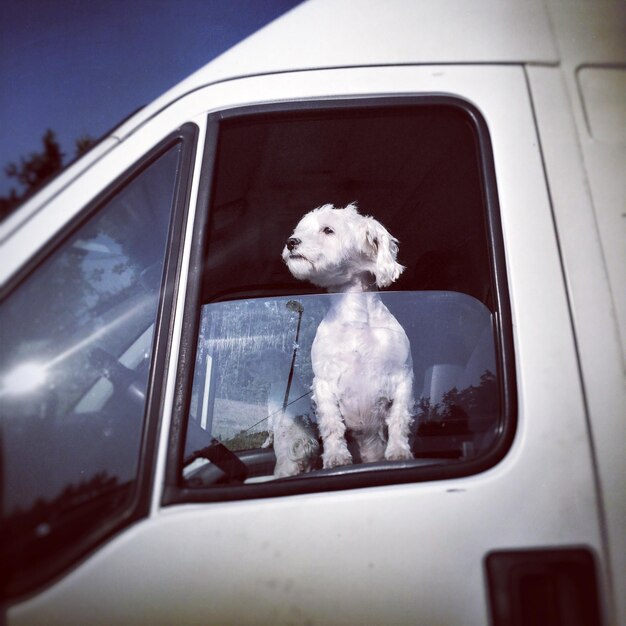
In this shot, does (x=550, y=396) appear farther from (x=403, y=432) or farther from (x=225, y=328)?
(x=225, y=328)

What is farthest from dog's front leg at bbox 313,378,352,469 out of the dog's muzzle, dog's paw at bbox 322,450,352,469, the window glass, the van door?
the window glass

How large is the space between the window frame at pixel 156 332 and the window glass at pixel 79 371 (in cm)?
2

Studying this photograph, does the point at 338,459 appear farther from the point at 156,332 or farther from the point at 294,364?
the point at 156,332

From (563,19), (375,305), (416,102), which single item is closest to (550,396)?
(416,102)

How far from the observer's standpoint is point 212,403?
5.58 ft

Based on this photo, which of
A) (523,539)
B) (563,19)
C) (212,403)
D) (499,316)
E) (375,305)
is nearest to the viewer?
(523,539)

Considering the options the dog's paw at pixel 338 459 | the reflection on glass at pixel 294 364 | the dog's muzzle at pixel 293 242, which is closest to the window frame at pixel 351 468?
the reflection on glass at pixel 294 364

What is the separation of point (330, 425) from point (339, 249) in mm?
893

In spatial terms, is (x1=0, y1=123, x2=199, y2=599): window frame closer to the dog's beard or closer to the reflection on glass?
the reflection on glass

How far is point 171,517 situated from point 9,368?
43 centimetres

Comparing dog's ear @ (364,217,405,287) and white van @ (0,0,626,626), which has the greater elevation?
dog's ear @ (364,217,405,287)

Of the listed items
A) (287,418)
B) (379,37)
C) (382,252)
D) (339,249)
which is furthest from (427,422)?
(379,37)

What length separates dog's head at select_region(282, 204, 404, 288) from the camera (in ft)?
7.28

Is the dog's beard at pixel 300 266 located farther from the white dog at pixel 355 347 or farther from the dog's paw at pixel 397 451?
the dog's paw at pixel 397 451
